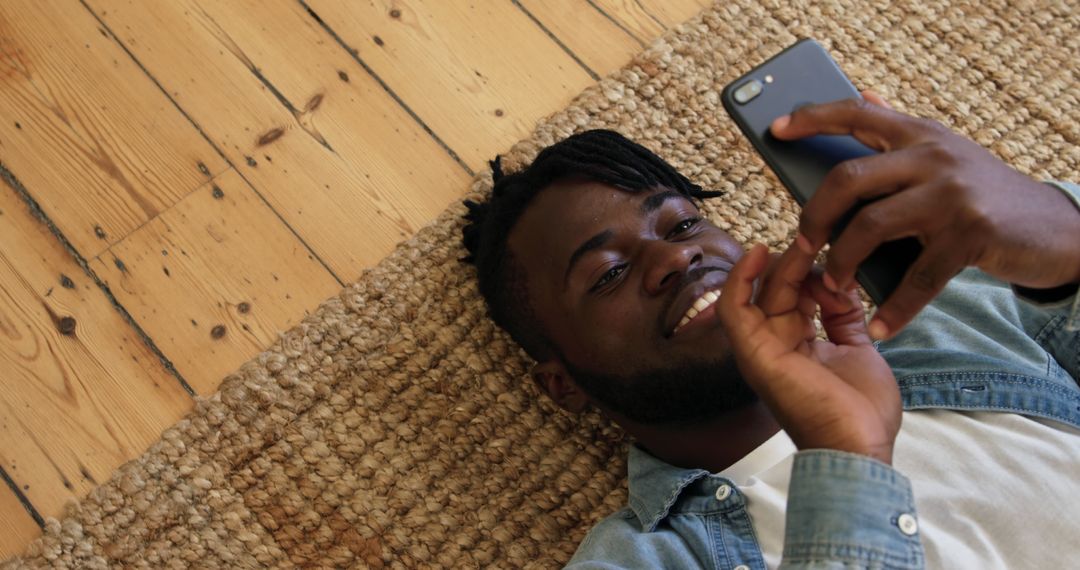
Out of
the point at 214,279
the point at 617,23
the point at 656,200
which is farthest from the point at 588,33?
the point at 214,279

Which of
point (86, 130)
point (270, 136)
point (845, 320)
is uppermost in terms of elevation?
point (86, 130)

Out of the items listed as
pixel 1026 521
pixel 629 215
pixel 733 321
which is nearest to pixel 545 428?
pixel 629 215

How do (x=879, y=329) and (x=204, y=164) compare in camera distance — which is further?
(x=204, y=164)

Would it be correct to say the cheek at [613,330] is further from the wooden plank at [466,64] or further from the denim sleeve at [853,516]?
the wooden plank at [466,64]

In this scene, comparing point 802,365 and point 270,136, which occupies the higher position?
point 270,136

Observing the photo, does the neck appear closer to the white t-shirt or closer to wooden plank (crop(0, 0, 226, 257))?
the white t-shirt

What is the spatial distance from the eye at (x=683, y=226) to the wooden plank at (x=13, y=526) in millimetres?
827

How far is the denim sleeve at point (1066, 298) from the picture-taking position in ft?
2.57

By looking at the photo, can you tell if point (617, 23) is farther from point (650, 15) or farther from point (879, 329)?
point (879, 329)

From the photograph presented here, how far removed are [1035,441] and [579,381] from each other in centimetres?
47

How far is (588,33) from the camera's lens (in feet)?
4.37

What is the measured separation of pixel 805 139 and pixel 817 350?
19 centimetres

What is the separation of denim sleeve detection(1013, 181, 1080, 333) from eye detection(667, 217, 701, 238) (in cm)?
33

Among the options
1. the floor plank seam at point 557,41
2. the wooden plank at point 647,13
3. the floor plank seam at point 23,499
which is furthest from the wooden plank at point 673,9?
the floor plank seam at point 23,499
